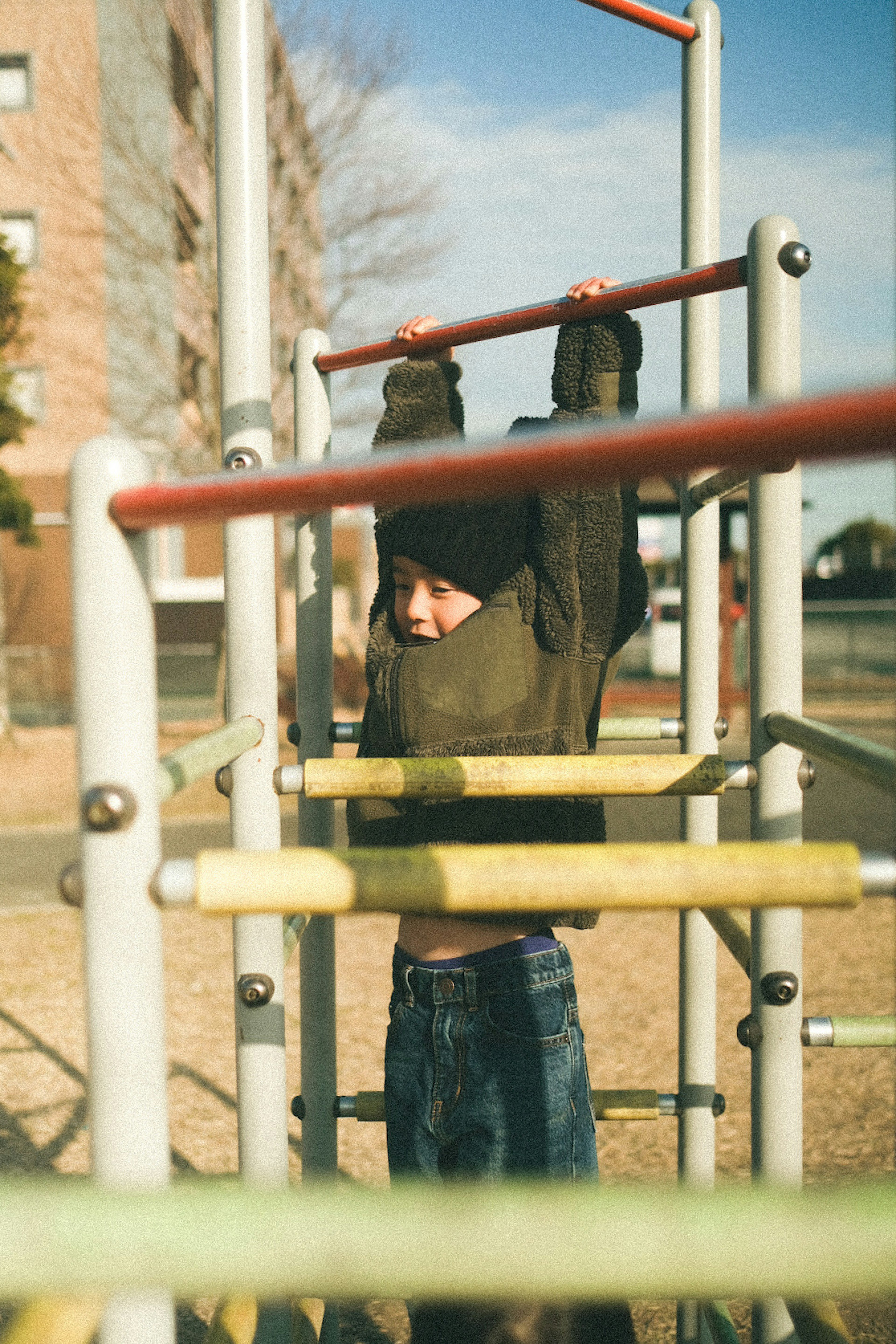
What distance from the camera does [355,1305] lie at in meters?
2.16

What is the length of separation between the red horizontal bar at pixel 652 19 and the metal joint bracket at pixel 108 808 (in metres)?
1.77

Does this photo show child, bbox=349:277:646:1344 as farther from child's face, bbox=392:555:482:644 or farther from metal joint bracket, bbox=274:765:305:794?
metal joint bracket, bbox=274:765:305:794

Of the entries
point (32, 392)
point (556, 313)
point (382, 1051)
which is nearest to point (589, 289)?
point (556, 313)

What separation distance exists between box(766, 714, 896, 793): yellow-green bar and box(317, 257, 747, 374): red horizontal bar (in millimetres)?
582

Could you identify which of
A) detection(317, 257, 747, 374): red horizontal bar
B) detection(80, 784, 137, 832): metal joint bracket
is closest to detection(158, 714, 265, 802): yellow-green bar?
detection(80, 784, 137, 832): metal joint bracket

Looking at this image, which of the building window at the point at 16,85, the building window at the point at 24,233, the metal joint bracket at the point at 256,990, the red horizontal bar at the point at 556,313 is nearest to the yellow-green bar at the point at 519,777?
the metal joint bracket at the point at 256,990

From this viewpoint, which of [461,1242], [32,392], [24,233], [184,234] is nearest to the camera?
[461,1242]

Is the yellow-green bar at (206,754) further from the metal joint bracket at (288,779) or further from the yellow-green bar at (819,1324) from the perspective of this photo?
the yellow-green bar at (819,1324)

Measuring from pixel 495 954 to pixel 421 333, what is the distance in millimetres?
1025

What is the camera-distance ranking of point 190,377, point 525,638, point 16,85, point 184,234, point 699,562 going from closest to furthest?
point 525,638
point 699,562
point 184,234
point 190,377
point 16,85

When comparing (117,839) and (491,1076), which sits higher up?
(117,839)

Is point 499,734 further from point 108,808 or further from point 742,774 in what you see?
point 108,808

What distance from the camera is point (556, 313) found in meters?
1.65

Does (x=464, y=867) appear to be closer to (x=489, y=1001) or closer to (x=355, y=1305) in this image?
(x=489, y=1001)
